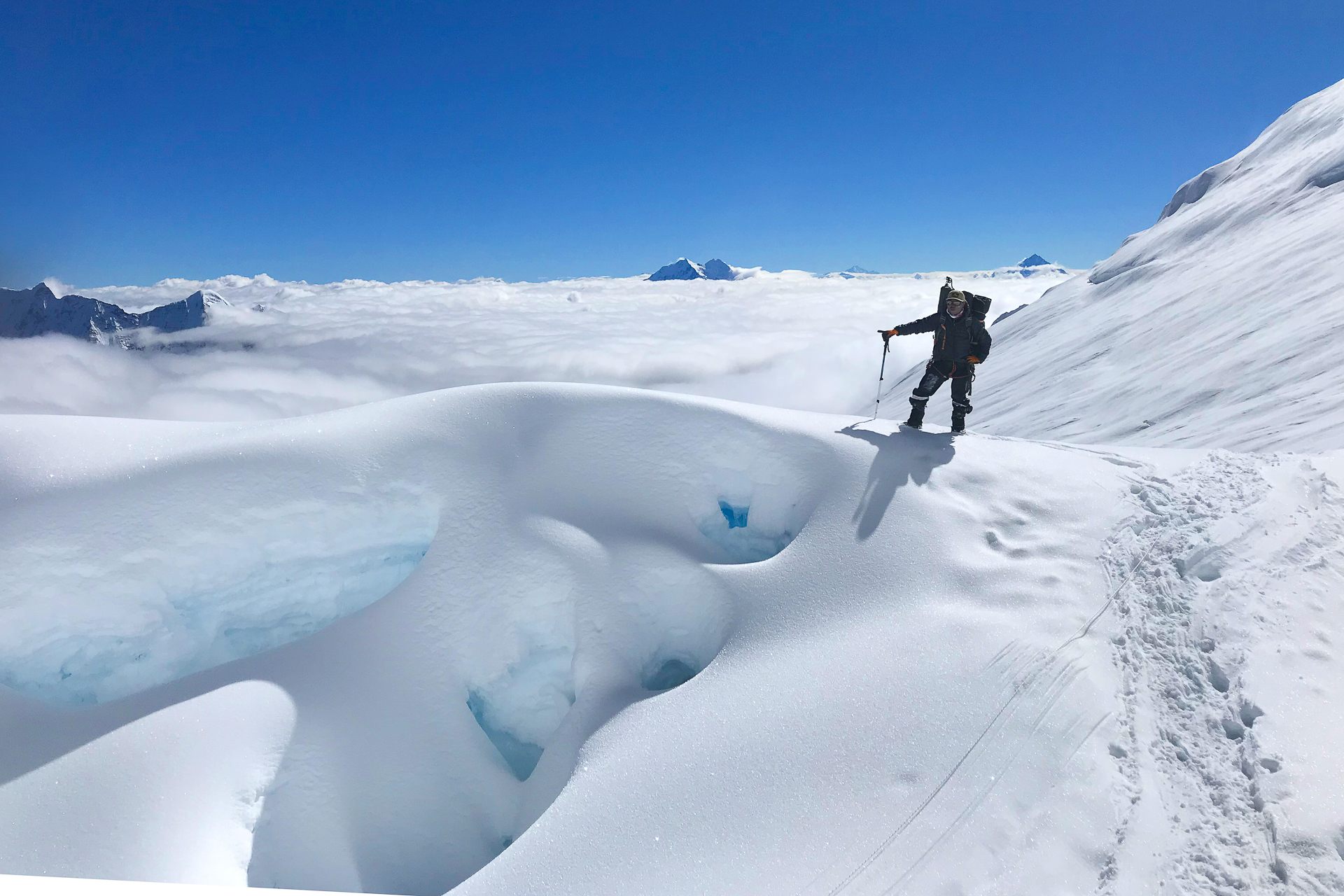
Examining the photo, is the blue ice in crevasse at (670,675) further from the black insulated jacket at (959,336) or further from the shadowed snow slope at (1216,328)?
the shadowed snow slope at (1216,328)

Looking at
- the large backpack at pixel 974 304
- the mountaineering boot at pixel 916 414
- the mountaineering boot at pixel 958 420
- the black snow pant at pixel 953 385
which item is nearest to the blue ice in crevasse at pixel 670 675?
the mountaineering boot at pixel 916 414

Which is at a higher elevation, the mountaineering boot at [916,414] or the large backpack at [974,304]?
the large backpack at [974,304]

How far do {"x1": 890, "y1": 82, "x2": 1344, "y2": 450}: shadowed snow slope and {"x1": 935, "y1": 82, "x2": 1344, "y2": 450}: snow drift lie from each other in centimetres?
6

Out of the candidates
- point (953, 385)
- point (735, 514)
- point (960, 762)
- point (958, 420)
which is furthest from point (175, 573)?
point (953, 385)

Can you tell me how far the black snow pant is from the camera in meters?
8.74

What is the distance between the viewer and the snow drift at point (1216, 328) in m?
12.2

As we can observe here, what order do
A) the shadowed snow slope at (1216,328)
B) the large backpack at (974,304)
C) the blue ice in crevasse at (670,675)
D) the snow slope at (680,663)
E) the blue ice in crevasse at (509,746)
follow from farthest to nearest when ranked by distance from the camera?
the shadowed snow slope at (1216,328), the large backpack at (974,304), the blue ice in crevasse at (509,746), the blue ice in crevasse at (670,675), the snow slope at (680,663)

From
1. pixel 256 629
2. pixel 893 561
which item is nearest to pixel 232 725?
pixel 256 629

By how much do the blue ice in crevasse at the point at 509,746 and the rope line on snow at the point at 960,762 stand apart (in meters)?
3.73

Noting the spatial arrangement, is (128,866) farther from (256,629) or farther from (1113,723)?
(1113,723)

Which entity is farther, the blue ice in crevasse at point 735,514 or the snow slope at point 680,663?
the blue ice in crevasse at point 735,514

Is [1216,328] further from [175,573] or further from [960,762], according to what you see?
[175,573]

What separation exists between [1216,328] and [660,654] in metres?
21.5

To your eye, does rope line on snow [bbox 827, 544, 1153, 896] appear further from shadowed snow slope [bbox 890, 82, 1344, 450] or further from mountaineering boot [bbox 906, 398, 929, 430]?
shadowed snow slope [bbox 890, 82, 1344, 450]
